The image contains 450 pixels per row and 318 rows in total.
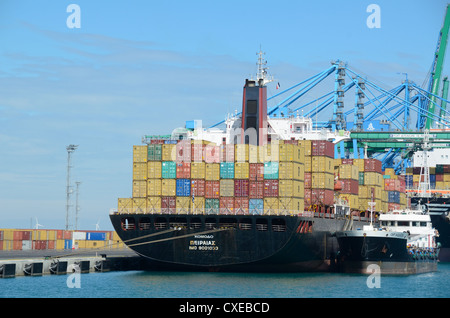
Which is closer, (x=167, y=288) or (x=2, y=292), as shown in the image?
(x=2, y=292)

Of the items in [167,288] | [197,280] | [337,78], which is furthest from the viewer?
[337,78]

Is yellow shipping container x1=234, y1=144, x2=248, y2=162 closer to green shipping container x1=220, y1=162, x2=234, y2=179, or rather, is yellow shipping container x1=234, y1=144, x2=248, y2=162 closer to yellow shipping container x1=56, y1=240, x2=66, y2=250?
green shipping container x1=220, y1=162, x2=234, y2=179

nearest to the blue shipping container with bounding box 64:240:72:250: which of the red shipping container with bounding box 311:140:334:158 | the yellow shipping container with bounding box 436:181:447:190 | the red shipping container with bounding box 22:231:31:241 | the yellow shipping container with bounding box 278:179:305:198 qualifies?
the red shipping container with bounding box 22:231:31:241

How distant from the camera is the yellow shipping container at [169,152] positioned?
62750mm

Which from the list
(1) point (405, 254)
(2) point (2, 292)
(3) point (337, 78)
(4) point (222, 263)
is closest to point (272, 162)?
(4) point (222, 263)

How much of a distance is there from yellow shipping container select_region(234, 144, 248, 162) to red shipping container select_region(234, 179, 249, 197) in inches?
69.4

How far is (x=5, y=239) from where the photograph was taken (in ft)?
281

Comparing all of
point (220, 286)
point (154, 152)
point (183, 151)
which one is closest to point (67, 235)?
point (154, 152)

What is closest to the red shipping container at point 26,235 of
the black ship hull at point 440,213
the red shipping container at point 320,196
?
the red shipping container at point 320,196

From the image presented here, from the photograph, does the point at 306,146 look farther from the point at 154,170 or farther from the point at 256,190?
the point at 154,170

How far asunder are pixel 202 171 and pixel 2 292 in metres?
20.5

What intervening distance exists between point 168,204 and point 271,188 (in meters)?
8.14

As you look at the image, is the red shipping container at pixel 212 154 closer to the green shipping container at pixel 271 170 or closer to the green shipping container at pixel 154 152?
the green shipping container at pixel 154 152
